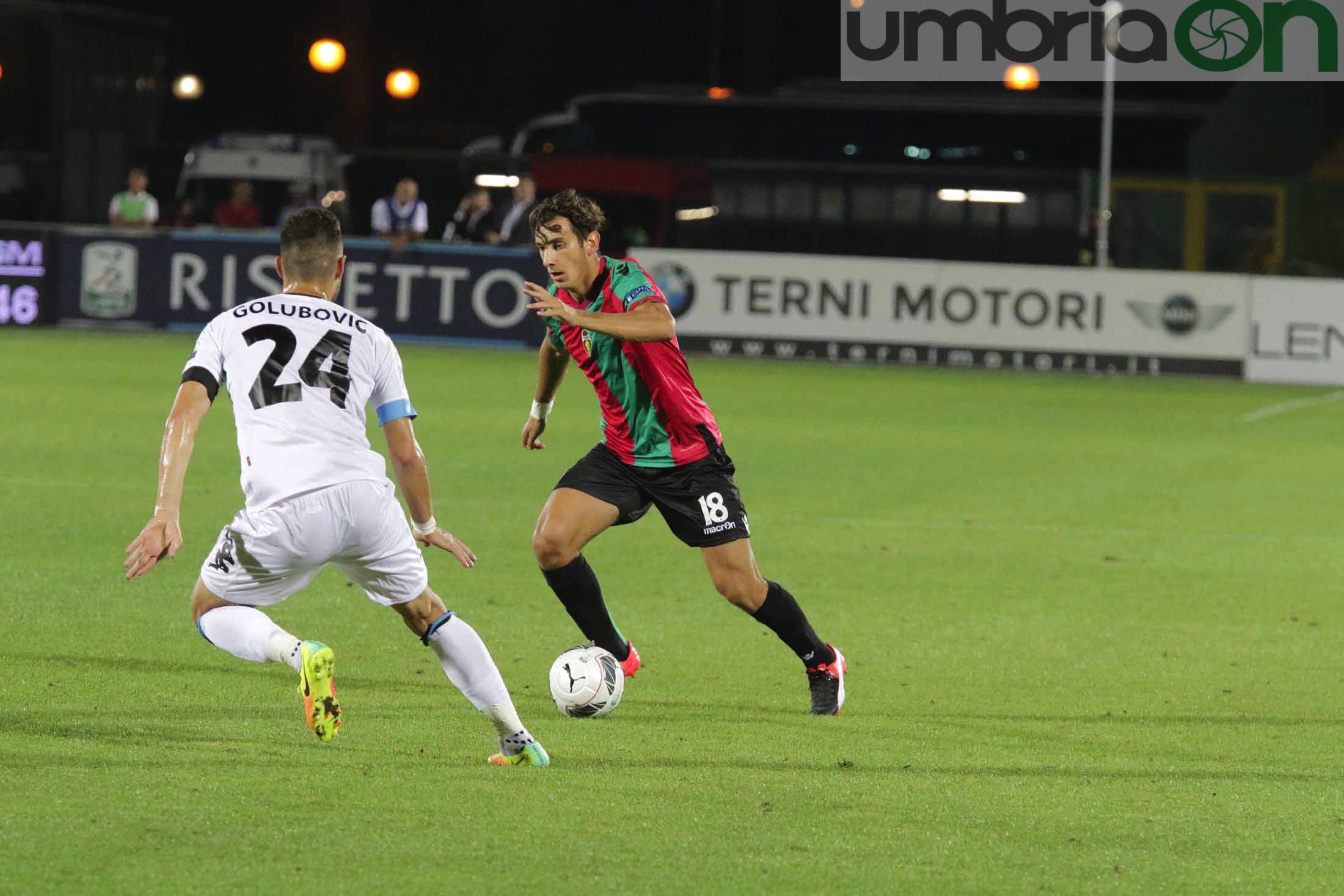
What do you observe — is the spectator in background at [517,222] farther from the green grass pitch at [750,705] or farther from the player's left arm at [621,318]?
the player's left arm at [621,318]

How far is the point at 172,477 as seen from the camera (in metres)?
5.79

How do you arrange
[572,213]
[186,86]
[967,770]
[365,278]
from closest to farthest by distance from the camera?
1. [967,770]
2. [572,213]
3. [365,278]
4. [186,86]

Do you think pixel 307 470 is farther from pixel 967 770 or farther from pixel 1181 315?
pixel 1181 315

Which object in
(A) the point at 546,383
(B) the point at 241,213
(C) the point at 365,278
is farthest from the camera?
(B) the point at 241,213

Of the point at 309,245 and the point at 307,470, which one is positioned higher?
the point at 309,245

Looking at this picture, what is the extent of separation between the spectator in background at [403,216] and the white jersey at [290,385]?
1980 cm

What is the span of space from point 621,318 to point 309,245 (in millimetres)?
1312

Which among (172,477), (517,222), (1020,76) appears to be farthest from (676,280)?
(172,477)

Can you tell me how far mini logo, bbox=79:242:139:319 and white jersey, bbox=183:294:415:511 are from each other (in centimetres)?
2039

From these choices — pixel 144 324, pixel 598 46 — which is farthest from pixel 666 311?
pixel 598 46

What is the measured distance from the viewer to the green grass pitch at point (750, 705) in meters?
5.22

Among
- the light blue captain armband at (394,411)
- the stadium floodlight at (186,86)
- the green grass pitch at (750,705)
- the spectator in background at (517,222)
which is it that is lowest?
the green grass pitch at (750,705)

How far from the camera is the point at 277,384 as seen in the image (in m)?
5.88

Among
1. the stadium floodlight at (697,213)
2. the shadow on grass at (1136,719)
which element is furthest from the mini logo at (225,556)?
the stadium floodlight at (697,213)
